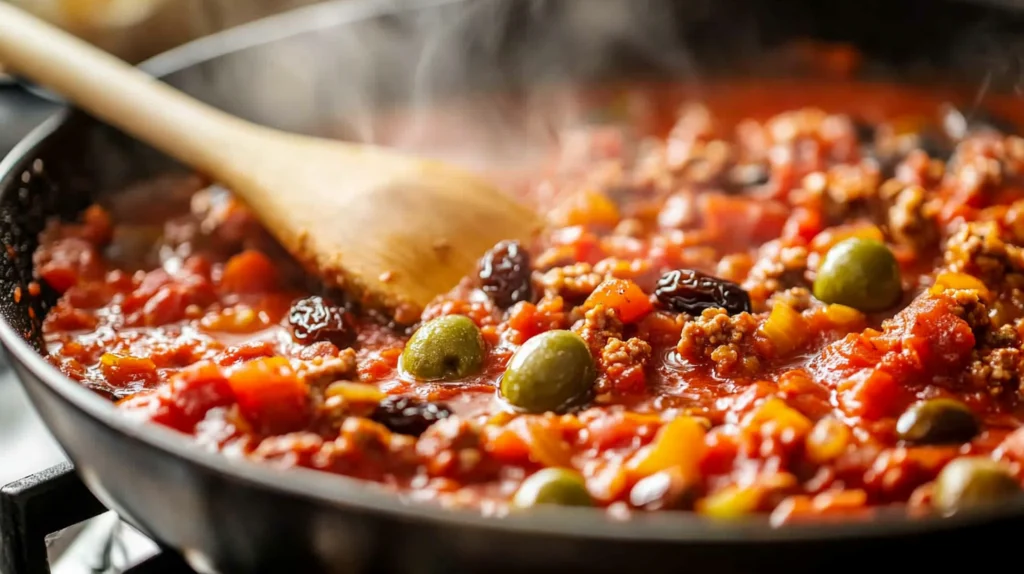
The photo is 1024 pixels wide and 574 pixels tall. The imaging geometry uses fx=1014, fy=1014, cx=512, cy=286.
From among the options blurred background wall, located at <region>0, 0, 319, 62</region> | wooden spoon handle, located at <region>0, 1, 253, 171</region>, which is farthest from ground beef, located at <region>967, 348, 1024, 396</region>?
blurred background wall, located at <region>0, 0, 319, 62</region>

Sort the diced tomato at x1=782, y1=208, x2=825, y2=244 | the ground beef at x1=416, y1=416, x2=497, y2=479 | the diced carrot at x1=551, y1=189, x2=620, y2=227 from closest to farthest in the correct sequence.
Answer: the ground beef at x1=416, y1=416, x2=497, y2=479 → the diced tomato at x1=782, y1=208, x2=825, y2=244 → the diced carrot at x1=551, y1=189, x2=620, y2=227

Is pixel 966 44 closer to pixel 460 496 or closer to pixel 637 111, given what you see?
pixel 637 111

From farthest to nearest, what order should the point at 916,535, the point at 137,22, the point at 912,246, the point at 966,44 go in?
the point at 137,22, the point at 966,44, the point at 912,246, the point at 916,535

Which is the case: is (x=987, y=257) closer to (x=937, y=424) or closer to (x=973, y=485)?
(x=937, y=424)

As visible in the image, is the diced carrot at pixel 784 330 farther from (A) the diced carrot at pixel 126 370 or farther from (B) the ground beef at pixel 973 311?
(A) the diced carrot at pixel 126 370

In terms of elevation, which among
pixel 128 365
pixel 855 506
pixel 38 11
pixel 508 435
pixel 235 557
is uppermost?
pixel 38 11

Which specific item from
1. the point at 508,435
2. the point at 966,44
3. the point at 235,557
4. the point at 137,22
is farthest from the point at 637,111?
the point at 235,557

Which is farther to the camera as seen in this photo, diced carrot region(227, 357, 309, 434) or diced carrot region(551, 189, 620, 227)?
diced carrot region(551, 189, 620, 227)

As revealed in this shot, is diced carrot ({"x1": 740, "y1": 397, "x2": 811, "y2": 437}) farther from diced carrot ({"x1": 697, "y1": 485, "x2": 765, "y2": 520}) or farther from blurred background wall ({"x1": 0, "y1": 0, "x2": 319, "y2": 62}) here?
blurred background wall ({"x1": 0, "y1": 0, "x2": 319, "y2": 62})

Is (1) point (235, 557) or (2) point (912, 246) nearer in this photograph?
(1) point (235, 557)
